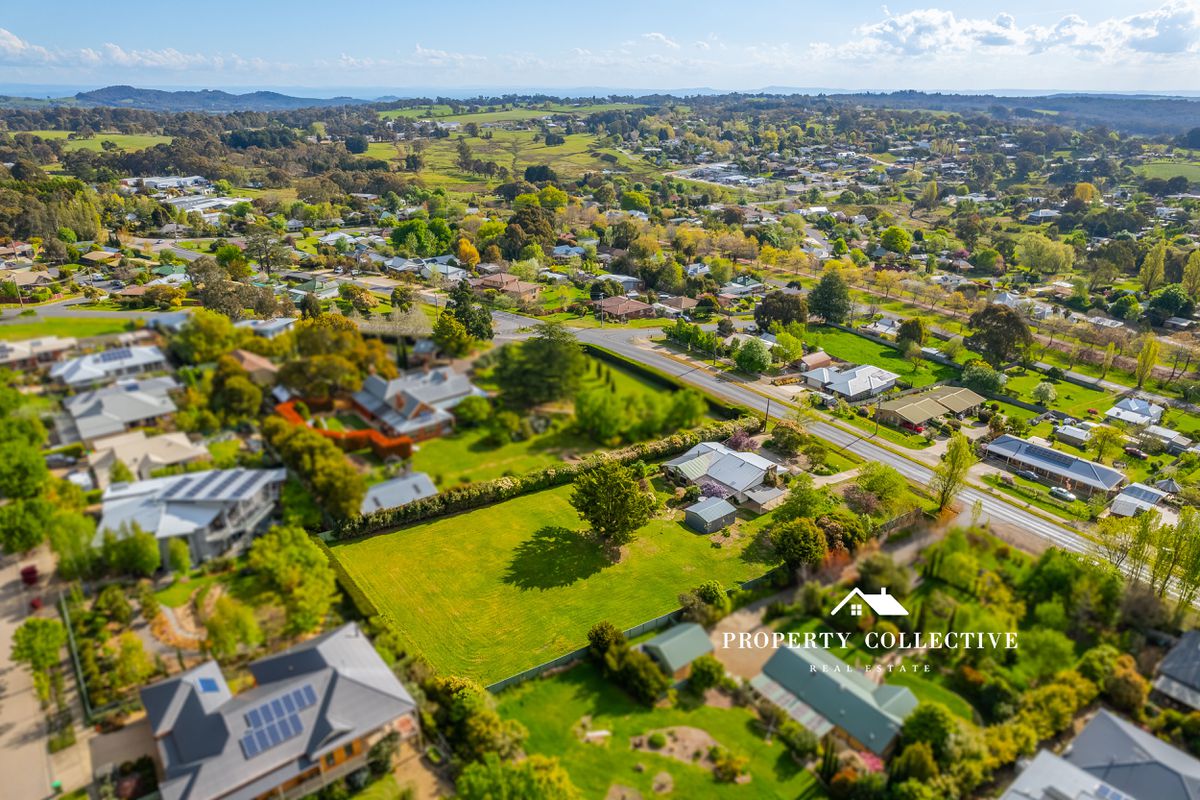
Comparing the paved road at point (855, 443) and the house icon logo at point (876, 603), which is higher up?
the house icon logo at point (876, 603)

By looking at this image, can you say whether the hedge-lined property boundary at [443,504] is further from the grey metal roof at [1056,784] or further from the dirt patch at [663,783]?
the grey metal roof at [1056,784]

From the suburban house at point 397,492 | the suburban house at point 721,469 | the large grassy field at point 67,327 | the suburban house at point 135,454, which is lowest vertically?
the suburban house at point 721,469

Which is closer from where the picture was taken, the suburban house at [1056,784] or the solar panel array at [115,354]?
the solar panel array at [115,354]

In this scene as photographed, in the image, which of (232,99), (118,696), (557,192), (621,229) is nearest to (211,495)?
(118,696)

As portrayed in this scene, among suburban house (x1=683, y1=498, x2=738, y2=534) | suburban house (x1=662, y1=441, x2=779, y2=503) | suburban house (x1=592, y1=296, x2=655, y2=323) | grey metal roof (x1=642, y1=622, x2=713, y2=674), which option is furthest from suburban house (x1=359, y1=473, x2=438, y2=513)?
suburban house (x1=592, y1=296, x2=655, y2=323)

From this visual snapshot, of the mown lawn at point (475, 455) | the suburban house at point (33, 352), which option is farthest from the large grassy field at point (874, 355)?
the suburban house at point (33, 352)

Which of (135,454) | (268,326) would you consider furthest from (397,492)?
(135,454)

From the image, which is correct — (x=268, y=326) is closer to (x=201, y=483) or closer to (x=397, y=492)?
(x=201, y=483)

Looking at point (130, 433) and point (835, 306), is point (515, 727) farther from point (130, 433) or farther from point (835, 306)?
point (835, 306)
